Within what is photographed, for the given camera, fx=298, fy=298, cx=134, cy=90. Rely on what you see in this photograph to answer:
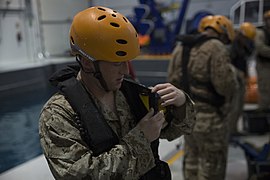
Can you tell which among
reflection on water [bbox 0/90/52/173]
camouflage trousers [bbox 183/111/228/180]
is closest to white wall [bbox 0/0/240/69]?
reflection on water [bbox 0/90/52/173]

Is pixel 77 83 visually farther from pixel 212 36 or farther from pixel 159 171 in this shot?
pixel 212 36

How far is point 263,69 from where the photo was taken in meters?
4.51

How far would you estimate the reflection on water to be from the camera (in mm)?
4348

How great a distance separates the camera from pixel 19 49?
35.8ft

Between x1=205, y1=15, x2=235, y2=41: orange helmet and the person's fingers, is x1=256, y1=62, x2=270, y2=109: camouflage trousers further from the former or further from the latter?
the person's fingers

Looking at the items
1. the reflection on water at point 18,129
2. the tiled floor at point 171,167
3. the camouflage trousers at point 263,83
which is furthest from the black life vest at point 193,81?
the reflection on water at point 18,129

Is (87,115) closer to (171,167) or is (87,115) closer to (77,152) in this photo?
(77,152)

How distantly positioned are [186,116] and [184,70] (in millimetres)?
1162

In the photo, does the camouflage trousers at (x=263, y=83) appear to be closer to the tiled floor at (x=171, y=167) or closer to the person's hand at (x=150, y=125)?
the tiled floor at (x=171, y=167)

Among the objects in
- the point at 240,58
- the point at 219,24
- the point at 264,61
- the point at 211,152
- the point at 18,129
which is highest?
the point at 219,24

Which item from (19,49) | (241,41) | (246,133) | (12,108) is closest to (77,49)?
(241,41)

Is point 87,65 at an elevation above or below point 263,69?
above

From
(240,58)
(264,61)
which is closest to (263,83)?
(264,61)

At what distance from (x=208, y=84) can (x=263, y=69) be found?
2557 millimetres
